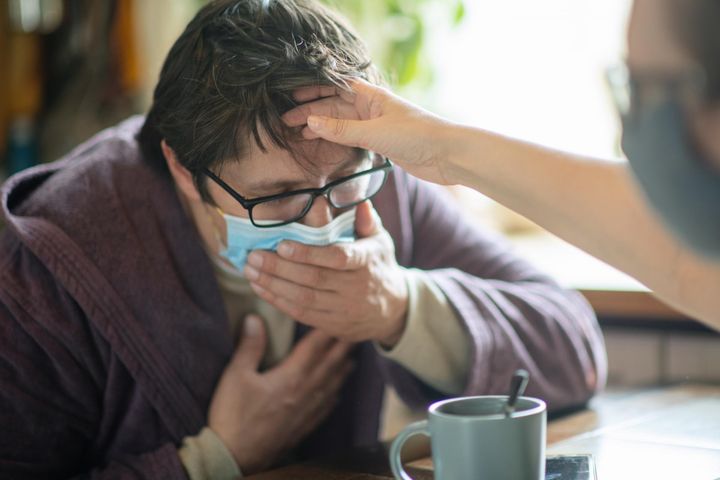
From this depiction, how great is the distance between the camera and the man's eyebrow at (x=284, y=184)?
1084mm

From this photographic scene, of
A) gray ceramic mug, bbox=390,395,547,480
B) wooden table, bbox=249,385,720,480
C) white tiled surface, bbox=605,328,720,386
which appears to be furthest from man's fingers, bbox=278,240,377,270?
white tiled surface, bbox=605,328,720,386

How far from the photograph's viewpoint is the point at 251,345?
125 centimetres

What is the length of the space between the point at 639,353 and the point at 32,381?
45.9 inches

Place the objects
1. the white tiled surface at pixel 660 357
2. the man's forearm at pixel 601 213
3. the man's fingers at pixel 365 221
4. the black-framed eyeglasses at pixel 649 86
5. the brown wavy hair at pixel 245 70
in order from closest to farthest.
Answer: the black-framed eyeglasses at pixel 649 86
the man's forearm at pixel 601 213
the brown wavy hair at pixel 245 70
the man's fingers at pixel 365 221
the white tiled surface at pixel 660 357

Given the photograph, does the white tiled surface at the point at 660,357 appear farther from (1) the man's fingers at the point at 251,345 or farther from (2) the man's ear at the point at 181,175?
(2) the man's ear at the point at 181,175

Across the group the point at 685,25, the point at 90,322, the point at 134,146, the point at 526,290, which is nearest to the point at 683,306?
the point at 685,25

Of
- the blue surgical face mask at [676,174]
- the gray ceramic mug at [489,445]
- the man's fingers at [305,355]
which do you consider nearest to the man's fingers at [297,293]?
the man's fingers at [305,355]

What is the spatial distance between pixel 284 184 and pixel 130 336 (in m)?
0.28

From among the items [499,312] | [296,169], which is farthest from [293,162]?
[499,312]

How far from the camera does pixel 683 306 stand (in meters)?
0.77

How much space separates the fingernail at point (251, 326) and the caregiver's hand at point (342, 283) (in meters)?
0.10

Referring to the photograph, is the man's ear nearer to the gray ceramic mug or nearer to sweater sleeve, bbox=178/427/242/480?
sweater sleeve, bbox=178/427/242/480

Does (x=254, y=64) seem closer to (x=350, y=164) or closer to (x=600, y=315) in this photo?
(x=350, y=164)

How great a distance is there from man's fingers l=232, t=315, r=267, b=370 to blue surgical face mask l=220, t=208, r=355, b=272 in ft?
0.39
